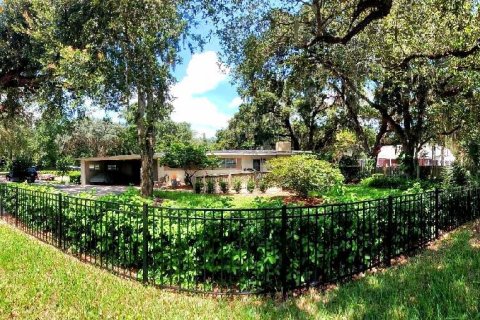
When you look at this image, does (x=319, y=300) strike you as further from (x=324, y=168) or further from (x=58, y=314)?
(x=324, y=168)

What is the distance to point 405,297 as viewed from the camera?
455cm

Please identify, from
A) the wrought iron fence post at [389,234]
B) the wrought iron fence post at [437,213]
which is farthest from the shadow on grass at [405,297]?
the wrought iron fence post at [437,213]

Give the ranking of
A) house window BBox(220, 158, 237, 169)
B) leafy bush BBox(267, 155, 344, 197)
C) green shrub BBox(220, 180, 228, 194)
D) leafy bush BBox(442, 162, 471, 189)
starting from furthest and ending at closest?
house window BBox(220, 158, 237, 169) → green shrub BBox(220, 180, 228, 194) → leafy bush BBox(442, 162, 471, 189) → leafy bush BBox(267, 155, 344, 197)

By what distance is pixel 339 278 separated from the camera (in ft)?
18.1

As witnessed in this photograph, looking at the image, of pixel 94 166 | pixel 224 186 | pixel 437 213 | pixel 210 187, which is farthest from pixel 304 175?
pixel 94 166

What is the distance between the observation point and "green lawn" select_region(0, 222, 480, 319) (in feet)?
13.6

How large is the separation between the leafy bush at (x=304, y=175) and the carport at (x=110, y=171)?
782 inches

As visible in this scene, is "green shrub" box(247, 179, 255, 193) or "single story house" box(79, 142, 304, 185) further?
"single story house" box(79, 142, 304, 185)

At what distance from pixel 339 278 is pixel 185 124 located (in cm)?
8407

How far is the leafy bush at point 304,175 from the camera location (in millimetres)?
17031

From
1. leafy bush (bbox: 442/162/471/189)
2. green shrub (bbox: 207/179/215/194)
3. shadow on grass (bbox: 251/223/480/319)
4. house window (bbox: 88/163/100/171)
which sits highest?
house window (bbox: 88/163/100/171)

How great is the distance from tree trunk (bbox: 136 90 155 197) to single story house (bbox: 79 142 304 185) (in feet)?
34.0

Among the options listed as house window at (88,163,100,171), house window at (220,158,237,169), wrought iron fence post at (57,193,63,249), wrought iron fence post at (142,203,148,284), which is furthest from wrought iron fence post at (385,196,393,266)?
house window at (88,163,100,171)

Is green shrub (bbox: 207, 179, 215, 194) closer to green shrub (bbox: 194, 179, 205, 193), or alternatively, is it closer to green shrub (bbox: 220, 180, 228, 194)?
green shrub (bbox: 194, 179, 205, 193)
